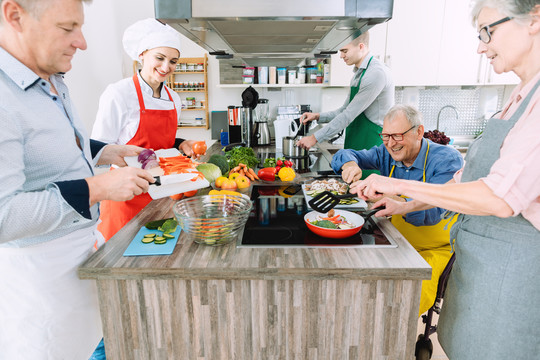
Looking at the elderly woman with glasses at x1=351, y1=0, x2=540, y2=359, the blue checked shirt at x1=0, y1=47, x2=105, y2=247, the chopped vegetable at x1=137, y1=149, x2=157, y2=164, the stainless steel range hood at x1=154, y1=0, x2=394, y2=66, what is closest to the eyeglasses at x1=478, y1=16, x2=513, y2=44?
the elderly woman with glasses at x1=351, y1=0, x2=540, y2=359

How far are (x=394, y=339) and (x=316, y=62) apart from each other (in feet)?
9.99

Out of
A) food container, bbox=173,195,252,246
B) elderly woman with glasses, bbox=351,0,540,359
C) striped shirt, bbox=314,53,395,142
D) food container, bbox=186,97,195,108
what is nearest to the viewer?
elderly woman with glasses, bbox=351,0,540,359

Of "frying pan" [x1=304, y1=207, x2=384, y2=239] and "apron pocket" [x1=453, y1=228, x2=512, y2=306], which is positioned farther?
"frying pan" [x1=304, y1=207, x2=384, y2=239]

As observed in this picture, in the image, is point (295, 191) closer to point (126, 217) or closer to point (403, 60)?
point (126, 217)

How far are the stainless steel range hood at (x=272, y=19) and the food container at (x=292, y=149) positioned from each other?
792 mm

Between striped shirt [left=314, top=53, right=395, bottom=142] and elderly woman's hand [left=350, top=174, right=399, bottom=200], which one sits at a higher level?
striped shirt [left=314, top=53, right=395, bottom=142]

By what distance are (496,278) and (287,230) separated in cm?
67

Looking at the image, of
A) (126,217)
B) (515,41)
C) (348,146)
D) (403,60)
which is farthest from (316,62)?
(515,41)

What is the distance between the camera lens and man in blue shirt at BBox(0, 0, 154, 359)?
2.84 feet

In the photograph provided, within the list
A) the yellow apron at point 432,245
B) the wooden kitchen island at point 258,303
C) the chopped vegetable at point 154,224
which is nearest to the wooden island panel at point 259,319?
the wooden kitchen island at point 258,303

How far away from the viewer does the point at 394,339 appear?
43.6 inches

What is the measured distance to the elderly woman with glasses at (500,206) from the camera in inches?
32.3

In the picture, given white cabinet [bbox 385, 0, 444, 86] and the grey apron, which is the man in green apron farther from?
the grey apron

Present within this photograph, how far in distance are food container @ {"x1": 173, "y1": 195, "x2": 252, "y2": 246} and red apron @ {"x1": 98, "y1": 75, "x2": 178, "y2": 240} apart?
0.56 m
